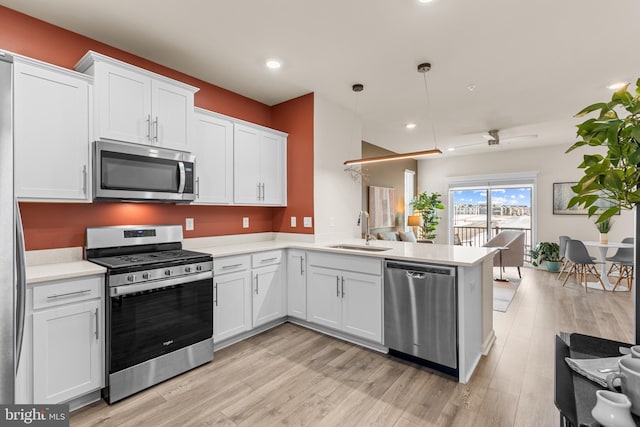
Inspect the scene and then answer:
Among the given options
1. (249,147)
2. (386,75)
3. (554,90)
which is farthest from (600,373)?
(554,90)

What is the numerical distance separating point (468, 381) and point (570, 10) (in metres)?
2.85

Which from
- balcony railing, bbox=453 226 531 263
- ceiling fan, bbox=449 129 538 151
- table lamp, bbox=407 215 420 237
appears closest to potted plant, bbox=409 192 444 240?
table lamp, bbox=407 215 420 237

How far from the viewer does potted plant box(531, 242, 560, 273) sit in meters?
6.45

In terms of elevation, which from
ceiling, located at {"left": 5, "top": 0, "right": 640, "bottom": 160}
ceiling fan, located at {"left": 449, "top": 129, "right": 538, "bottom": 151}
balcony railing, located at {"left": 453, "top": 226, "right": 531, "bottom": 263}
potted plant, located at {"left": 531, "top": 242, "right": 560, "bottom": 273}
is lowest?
potted plant, located at {"left": 531, "top": 242, "right": 560, "bottom": 273}

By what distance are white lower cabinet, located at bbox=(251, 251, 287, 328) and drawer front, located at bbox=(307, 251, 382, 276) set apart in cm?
39

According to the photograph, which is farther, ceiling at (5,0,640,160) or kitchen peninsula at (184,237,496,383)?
kitchen peninsula at (184,237,496,383)

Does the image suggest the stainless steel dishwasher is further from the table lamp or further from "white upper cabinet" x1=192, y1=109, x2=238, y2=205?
the table lamp

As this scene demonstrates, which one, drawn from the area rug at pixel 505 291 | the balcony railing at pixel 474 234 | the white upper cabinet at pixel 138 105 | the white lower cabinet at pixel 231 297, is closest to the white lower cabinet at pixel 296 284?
the white lower cabinet at pixel 231 297

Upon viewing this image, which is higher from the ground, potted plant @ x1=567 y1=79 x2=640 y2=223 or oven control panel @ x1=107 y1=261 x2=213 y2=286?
potted plant @ x1=567 y1=79 x2=640 y2=223

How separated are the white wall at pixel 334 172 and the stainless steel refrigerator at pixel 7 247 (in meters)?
2.81

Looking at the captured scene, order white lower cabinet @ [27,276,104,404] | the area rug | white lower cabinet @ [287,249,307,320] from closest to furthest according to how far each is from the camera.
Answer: white lower cabinet @ [27,276,104,404] → white lower cabinet @ [287,249,307,320] → the area rug

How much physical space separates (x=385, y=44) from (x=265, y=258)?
2.34m

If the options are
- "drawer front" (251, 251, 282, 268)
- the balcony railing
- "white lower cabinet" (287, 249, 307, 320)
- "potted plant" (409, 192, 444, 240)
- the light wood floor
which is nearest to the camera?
the light wood floor

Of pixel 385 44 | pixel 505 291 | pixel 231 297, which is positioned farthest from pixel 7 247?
pixel 505 291
